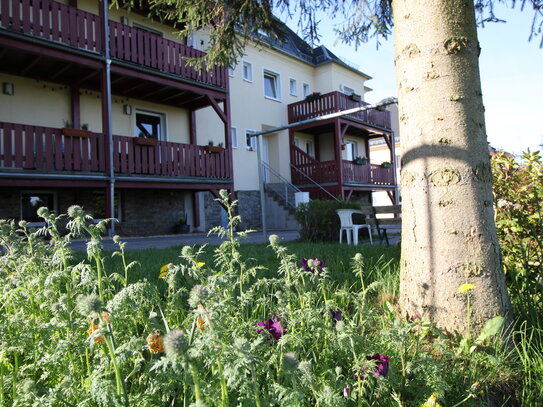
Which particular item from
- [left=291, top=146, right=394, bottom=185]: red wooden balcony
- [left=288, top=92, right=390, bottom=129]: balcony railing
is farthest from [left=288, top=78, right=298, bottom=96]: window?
[left=291, top=146, right=394, bottom=185]: red wooden balcony

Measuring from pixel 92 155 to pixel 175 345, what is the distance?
9.45m

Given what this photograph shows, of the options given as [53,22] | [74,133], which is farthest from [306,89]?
[74,133]

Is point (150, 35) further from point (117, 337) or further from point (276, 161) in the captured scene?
point (117, 337)

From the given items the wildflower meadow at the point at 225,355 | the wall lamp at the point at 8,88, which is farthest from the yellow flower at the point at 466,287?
the wall lamp at the point at 8,88

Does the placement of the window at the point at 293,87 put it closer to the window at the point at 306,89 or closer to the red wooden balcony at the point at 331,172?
the window at the point at 306,89

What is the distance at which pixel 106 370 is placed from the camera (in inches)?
52.0

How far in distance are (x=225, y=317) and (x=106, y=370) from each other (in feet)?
1.44

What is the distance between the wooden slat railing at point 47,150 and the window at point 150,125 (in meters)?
3.42

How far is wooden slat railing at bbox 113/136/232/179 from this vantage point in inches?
388

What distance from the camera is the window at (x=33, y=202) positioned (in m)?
10.1

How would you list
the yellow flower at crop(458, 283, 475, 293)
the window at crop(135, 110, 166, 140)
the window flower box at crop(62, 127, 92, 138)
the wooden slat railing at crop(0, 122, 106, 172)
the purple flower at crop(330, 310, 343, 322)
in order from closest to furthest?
the purple flower at crop(330, 310, 343, 322), the yellow flower at crop(458, 283, 475, 293), the wooden slat railing at crop(0, 122, 106, 172), the window flower box at crop(62, 127, 92, 138), the window at crop(135, 110, 166, 140)

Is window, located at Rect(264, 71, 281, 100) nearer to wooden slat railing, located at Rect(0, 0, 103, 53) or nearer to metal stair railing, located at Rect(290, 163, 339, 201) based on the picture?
metal stair railing, located at Rect(290, 163, 339, 201)

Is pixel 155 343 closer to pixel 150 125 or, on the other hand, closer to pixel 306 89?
pixel 150 125

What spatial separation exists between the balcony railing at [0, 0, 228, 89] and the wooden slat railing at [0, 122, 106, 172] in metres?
2.11
